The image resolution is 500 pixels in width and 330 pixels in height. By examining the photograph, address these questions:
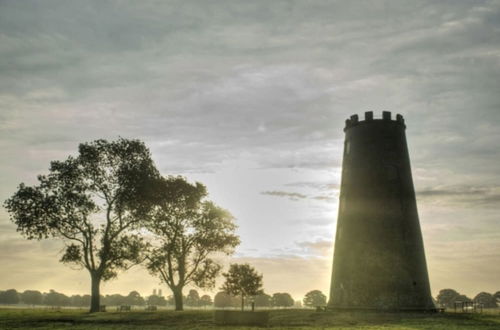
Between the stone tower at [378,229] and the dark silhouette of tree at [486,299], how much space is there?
118 meters

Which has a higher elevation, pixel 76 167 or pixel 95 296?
pixel 76 167

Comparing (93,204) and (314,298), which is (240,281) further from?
(314,298)

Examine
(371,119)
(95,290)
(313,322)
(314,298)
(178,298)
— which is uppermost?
(371,119)

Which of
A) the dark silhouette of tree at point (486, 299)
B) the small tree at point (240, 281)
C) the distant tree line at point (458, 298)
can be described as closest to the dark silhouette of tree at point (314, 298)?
the distant tree line at point (458, 298)

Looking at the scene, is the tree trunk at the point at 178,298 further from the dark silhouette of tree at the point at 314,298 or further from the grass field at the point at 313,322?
the dark silhouette of tree at the point at 314,298

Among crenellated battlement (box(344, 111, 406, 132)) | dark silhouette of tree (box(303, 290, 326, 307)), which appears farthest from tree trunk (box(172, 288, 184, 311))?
dark silhouette of tree (box(303, 290, 326, 307))

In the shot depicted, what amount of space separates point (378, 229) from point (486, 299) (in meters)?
128

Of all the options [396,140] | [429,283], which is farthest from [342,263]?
[396,140]

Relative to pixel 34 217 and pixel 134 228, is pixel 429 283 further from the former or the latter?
pixel 34 217

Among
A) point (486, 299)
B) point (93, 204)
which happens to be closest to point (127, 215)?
point (93, 204)

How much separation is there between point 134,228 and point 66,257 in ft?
24.8

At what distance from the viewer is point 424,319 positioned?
113 feet

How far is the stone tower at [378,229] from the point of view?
40.4m

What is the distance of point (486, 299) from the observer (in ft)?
490
